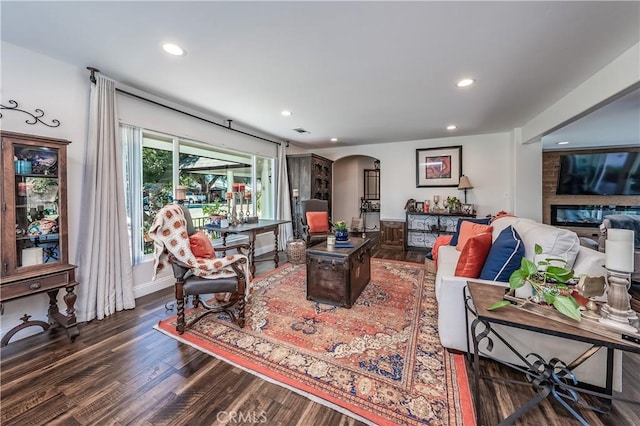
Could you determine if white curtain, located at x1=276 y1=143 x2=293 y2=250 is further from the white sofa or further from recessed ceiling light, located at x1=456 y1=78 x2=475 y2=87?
the white sofa

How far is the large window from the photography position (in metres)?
3.03

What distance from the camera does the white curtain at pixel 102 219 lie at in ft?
8.05

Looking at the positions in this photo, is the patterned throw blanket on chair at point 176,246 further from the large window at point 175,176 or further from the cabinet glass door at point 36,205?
the large window at point 175,176

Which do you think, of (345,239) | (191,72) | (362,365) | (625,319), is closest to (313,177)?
(345,239)

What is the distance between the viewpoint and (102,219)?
2512 mm

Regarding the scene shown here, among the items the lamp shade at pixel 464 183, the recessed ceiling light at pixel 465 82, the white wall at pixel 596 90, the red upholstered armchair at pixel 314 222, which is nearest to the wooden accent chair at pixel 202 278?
the red upholstered armchair at pixel 314 222

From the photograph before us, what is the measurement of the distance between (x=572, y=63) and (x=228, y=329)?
3972 millimetres

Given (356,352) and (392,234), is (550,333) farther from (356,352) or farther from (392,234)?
(392,234)

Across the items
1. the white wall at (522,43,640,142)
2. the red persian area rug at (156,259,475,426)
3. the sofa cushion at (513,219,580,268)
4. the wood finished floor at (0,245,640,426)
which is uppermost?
the white wall at (522,43,640,142)

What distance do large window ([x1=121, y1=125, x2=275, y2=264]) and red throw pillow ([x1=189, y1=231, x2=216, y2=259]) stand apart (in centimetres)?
127

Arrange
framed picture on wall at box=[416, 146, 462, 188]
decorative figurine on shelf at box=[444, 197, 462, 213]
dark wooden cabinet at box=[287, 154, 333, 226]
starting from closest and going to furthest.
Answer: decorative figurine on shelf at box=[444, 197, 462, 213] < framed picture on wall at box=[416, 146, 462, 188] < dark wooden cabinet at box=[287, 154, 333, 226]

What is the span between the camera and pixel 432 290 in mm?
3143

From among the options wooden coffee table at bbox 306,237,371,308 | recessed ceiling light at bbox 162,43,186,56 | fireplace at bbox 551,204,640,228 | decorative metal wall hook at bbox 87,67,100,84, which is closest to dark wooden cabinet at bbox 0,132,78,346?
decorative metal wall hook at bbox 87,67,100,84

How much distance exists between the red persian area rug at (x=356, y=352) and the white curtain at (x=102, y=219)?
2.52 ft
